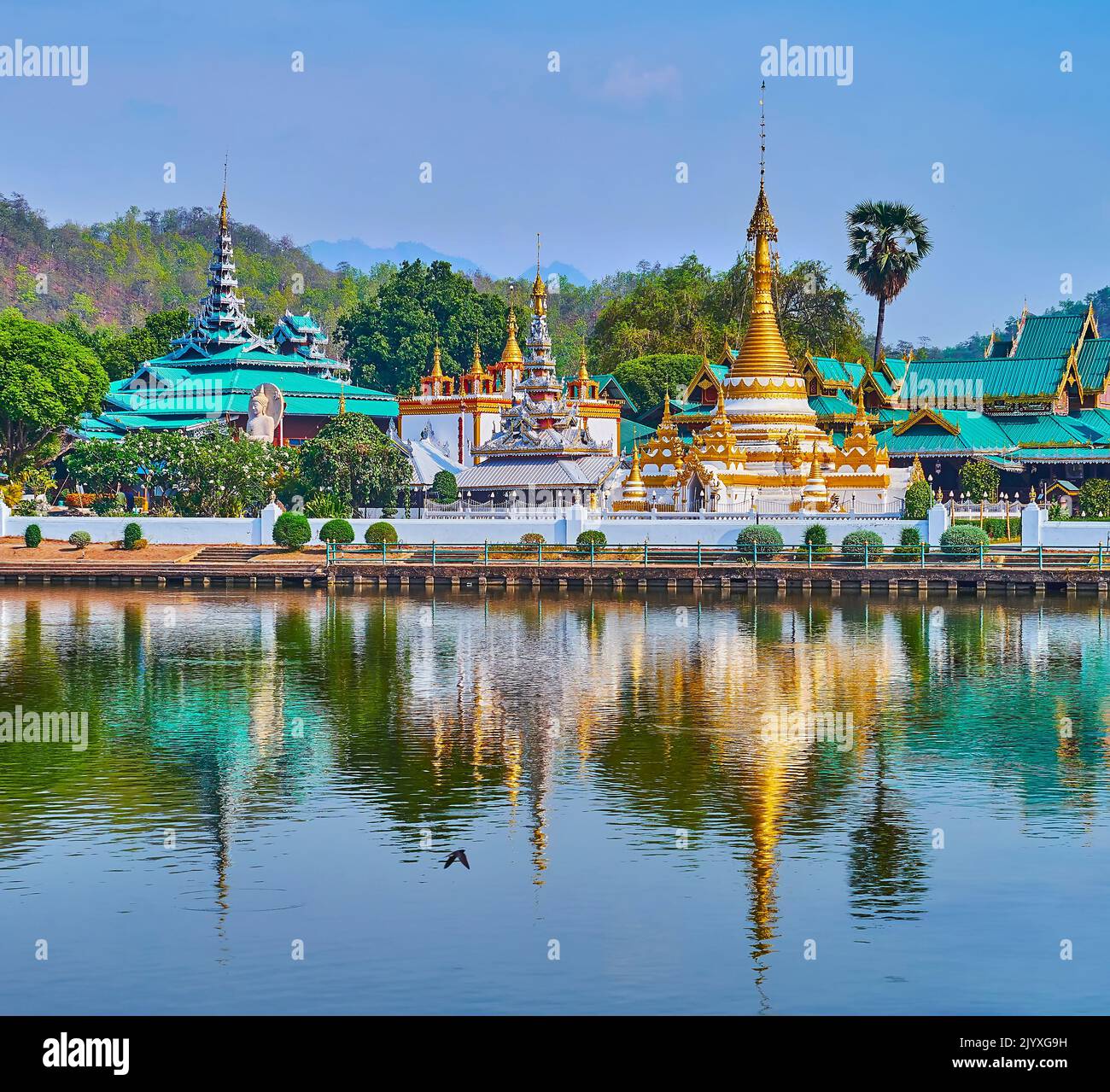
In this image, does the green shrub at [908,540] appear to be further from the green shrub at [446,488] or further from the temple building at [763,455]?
the green shrub at [446,488]

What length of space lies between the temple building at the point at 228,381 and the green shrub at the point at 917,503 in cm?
2870

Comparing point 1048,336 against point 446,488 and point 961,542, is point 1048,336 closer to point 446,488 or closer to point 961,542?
point 961,542

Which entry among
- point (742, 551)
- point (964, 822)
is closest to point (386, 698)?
point (964, 822)

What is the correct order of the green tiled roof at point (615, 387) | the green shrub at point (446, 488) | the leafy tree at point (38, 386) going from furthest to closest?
the green tiled roof at point (615, 387), the leafy tree at point (38, 386), the green shrub at point (446, 488)

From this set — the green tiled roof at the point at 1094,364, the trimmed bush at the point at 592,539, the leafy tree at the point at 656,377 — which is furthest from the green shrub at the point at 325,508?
the green tiled roof at the point at 1094,364

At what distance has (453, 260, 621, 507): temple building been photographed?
7194 centimetres

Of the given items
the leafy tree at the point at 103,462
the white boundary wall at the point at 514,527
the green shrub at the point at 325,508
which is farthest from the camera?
the leafy tree at the point at 103,462

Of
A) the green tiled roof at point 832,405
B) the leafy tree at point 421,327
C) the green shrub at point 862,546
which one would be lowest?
the green shrub at point 862,546

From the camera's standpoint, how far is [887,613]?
5116 cm

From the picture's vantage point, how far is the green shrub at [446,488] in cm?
7356

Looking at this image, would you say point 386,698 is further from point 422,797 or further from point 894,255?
point 894,255

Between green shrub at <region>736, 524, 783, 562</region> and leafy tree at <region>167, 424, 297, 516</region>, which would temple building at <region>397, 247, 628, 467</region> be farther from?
green shrub at <region>736, 524, 783, 562</region>

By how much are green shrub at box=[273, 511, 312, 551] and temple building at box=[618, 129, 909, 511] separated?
1157 cm

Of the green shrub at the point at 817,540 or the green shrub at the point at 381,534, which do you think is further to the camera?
the green shrub at the point at 381,534
